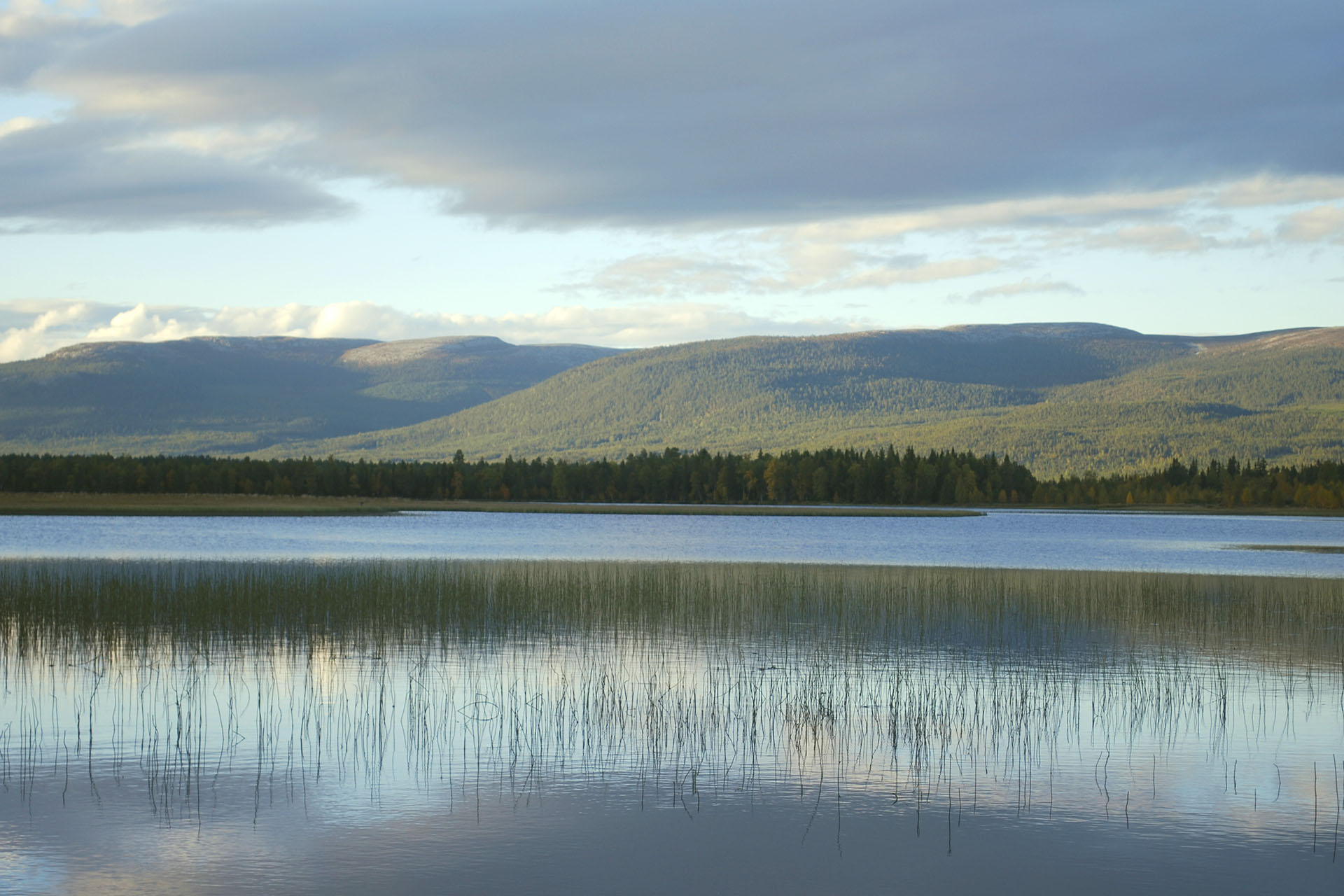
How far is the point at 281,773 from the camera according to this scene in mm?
15328

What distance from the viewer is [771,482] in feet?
545

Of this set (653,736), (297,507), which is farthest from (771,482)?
(653,736)

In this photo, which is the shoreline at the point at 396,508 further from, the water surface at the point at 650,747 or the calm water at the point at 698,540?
the water surface at the point at 650,747

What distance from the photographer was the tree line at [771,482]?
503 feet

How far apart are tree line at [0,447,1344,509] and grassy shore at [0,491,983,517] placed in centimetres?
879

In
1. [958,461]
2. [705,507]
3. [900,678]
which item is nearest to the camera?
[900,678]

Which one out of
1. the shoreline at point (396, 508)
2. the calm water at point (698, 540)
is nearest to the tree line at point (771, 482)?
the shoreline at point (396, 508)

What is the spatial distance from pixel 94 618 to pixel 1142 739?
68.3 feet

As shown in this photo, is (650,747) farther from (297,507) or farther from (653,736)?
(297,507)

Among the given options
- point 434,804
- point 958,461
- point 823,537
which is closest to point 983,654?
point 434,804

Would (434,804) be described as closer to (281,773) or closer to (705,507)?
(281,773)

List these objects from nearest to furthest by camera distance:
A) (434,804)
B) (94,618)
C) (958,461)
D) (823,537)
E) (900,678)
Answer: (434,804) < (900,678) < (94,618) < (823,537) < (958,461)

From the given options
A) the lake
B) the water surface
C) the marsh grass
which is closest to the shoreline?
the lake

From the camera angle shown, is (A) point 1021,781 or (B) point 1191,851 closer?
(B) point 1191,851
